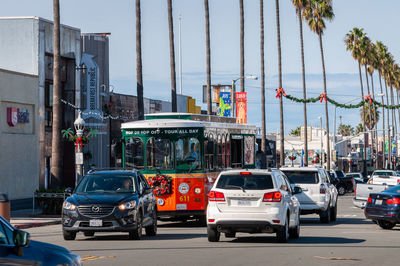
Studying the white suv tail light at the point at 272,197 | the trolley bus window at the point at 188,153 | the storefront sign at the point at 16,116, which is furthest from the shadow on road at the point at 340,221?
the storefront sign at the point at 16,116

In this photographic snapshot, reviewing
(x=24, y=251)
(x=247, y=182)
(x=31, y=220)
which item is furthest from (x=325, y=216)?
(x=24, y=251)

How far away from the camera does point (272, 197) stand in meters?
18.8

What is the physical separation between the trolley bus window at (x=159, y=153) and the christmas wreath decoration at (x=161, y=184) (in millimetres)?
463

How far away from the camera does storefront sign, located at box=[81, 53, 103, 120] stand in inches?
1891

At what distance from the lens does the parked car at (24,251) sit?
6969 mm

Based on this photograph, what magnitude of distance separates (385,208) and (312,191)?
10.9 ft

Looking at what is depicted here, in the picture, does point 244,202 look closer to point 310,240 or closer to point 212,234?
point 212,234

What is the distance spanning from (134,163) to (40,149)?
18933 mm

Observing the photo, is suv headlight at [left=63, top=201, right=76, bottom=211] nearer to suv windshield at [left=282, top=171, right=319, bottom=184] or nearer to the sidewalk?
the sidewalk

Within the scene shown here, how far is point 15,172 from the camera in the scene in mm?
40906

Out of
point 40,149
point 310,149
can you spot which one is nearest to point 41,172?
point 40,149

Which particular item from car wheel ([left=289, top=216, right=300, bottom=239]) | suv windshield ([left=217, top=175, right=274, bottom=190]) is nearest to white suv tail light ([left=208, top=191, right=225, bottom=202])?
suv windshield ([left=217, top=175, right=274, bottom=190])

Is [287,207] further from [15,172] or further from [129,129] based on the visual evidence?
[15,172]

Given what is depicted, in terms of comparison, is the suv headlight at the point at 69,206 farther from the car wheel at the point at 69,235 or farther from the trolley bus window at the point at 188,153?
the trolley bus window at the point at 188,153
